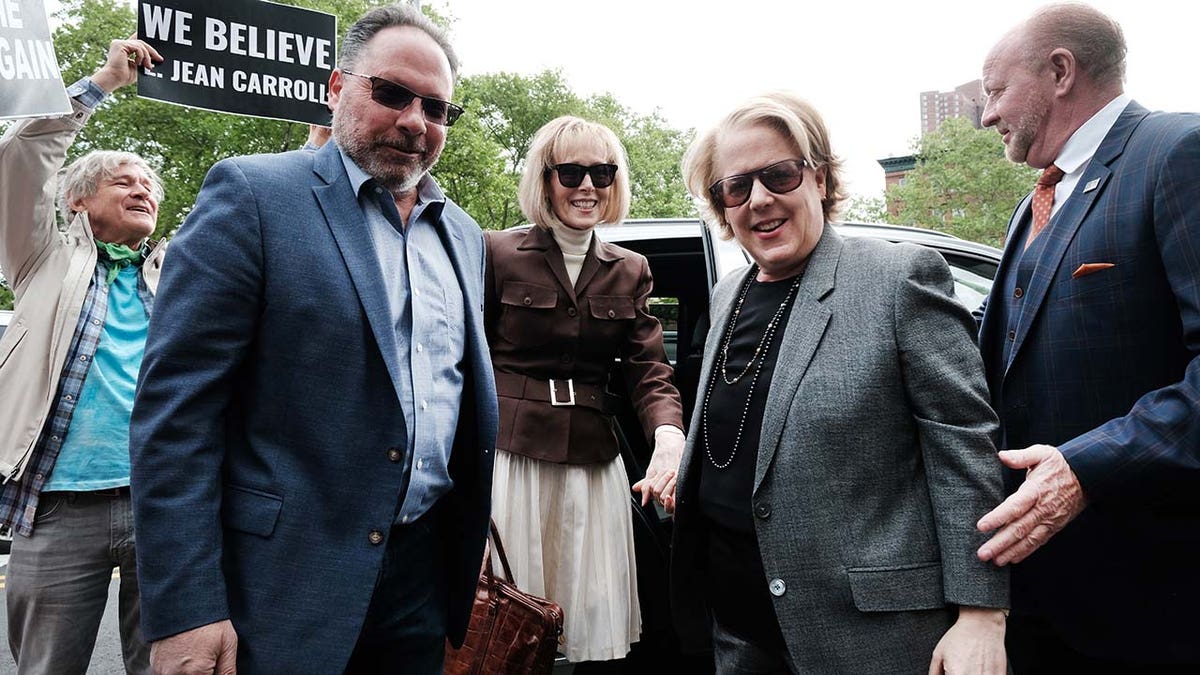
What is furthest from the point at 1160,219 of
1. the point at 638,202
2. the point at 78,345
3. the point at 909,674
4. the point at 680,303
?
the point at 638,202

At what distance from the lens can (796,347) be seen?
68.4 inches

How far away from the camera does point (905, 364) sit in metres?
1.63

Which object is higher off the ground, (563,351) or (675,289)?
(675,289)

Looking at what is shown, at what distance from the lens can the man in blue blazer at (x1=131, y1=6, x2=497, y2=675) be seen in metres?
1.48

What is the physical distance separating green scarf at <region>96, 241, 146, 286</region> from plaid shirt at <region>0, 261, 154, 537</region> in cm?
13

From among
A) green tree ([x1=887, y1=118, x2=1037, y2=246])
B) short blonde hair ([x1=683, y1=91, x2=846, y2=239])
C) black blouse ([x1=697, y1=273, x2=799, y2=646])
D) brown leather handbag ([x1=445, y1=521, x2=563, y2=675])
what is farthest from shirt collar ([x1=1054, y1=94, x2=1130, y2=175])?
green tree ([x1=887, y1=118, x2=1037, y2=246])

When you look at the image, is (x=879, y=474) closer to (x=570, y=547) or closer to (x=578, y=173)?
(x=570, y=547)

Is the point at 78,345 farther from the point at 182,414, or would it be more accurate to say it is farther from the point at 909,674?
the point at 909,674

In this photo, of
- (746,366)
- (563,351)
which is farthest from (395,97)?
(563,351)

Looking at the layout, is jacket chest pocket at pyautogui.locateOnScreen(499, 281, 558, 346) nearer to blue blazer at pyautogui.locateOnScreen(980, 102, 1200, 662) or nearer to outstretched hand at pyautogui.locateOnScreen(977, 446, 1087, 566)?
blue blazer at pyautogui.locateOnScreen(980, 102, 1200, 662)

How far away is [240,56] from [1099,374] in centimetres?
359

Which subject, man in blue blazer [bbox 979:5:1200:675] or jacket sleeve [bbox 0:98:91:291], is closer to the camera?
man in blue blazer [bbox 979:5:1200:675]

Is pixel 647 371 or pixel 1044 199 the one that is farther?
pixel 647 371

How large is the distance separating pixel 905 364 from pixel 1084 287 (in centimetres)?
55
